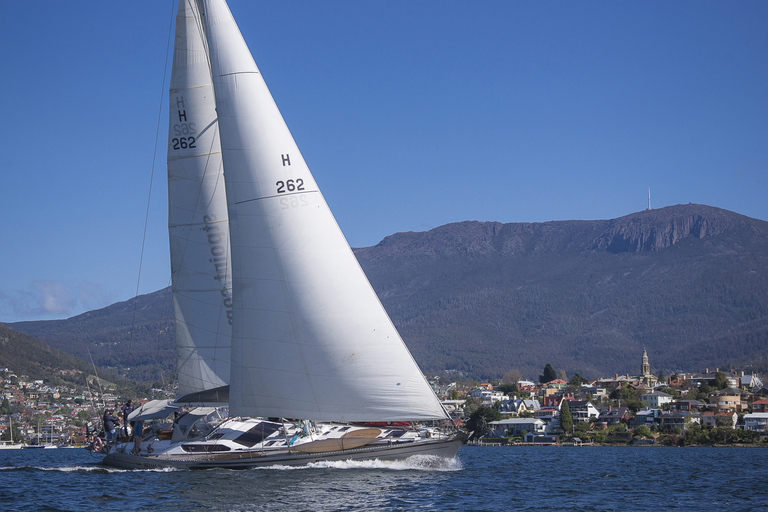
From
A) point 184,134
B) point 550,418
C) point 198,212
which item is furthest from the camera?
point 550,418

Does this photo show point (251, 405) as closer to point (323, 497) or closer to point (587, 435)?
point (323, 497)

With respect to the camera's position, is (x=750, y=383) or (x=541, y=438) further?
(x=750, y=383)

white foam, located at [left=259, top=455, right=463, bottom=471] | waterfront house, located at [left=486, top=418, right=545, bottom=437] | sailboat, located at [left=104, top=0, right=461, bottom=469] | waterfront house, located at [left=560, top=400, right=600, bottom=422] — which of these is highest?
sailboat, located at [left=104, top=0, right=461, bottom=469]

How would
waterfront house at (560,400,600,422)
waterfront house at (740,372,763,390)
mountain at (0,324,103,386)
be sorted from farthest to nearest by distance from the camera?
mountain at (0,324,103,386) < waterfront house at (740,372,763,390) < waterfront house at (560,400,600,422)

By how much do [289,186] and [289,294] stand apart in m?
2.97

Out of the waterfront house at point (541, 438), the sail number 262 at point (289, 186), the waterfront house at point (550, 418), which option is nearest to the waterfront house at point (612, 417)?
the waterfront house at point (550, 418)

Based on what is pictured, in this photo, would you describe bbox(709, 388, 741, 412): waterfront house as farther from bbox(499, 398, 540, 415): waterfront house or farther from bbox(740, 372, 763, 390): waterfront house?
bbox(740, 372, 763, 390): waterfront house

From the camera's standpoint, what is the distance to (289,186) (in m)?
23.5

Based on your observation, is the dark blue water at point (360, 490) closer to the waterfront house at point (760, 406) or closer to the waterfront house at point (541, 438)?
the waterfront house at point (541, 438)

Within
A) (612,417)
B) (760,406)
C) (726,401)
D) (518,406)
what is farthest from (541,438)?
(518,406)

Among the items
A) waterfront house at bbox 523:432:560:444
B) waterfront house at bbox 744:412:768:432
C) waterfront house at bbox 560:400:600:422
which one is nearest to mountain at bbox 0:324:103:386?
waterfront house at bbox 560:400:600:422

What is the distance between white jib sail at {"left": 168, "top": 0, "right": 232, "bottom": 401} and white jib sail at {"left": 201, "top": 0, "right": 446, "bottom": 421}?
12.5ft

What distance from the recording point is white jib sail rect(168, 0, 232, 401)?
2745cm

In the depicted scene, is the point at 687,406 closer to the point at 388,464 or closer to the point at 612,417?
the point at 612,417
